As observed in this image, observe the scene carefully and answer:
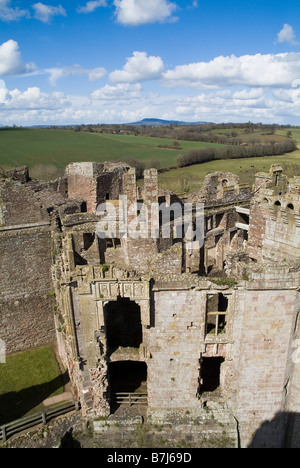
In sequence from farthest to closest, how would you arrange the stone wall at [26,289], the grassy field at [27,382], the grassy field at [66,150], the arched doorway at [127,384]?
the grassy field at [66,150], the stone wall at [26,289], the grassy field at [27,382], the arched doorway at [127,384]

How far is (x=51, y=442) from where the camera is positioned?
11.3 meters

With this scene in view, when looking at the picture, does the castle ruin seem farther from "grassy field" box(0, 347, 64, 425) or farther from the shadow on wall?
"grassy field" box(0, 347, 64, 425)

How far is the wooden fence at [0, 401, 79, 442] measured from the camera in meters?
11.8

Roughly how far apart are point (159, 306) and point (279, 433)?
6.74 meters

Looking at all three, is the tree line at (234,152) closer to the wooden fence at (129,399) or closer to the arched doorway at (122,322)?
the arched doorway at (122,322)

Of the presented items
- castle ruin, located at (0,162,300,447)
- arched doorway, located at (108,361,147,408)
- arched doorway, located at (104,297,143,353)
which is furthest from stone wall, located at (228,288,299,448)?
arched doorway, located at (104,297,143,353)

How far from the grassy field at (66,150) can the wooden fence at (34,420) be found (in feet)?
158

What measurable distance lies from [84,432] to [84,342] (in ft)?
10.4

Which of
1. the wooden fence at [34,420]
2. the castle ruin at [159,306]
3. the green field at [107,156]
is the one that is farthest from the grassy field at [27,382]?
the green field at [107,156]

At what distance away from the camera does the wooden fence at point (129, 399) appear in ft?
40.7

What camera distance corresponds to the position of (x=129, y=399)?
40.5 ft

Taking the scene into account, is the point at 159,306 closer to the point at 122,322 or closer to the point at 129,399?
the point at 122,322

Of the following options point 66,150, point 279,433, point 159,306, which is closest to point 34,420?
point 159,306
